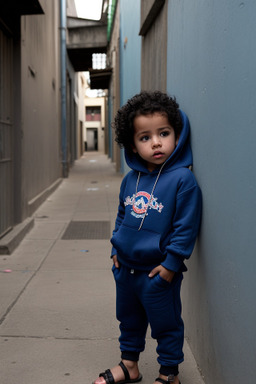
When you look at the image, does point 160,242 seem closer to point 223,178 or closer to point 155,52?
point 223,178

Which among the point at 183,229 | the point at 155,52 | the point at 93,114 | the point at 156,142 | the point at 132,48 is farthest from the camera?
the point at 93,114

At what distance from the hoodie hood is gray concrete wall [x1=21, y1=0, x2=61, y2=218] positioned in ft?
13.6

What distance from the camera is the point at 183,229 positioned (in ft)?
7.29

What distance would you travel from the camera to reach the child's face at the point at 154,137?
7.77 ft

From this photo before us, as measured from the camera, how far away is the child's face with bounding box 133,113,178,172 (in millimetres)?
2367

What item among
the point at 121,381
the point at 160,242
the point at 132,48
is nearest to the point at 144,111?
the point at 160,242

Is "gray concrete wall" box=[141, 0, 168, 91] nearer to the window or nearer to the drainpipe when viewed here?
the drainpipe

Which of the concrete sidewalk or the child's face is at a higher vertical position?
the child's face

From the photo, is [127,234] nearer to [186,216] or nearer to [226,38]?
[186,216]

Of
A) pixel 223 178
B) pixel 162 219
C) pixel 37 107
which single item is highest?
pixel 37 107

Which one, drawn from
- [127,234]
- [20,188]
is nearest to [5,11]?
[20,188]

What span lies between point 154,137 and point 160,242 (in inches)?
20.2

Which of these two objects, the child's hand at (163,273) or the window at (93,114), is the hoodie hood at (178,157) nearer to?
the child's hand at (163,273)

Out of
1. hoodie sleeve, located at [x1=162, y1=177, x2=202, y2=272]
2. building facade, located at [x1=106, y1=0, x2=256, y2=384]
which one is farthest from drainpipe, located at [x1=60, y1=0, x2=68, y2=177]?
hoodie sleeve, located at [x1=162, y1=177, x2=202, y2=272]
